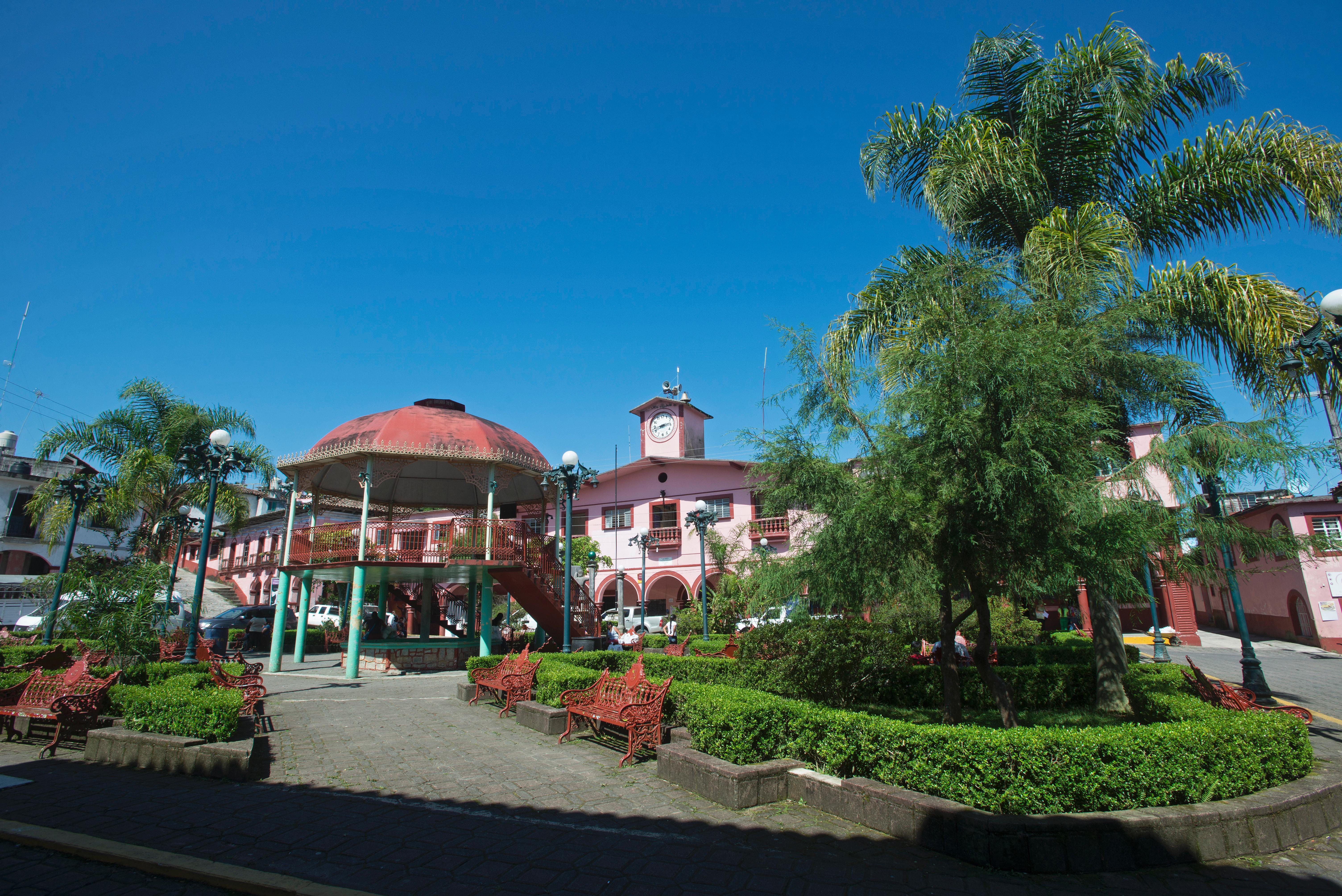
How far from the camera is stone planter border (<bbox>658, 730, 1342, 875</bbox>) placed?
15.1 ft

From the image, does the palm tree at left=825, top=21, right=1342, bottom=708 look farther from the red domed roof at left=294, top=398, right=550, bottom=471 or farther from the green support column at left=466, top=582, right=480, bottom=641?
the green support column at left=466, top=582, right=480, bottom=641

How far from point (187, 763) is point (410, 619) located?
27.2 metres

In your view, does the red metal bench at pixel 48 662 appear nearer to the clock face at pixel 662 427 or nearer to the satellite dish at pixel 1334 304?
the satellite dish at pixel 1334 304

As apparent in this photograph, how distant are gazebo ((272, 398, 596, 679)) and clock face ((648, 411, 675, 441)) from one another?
14.4m

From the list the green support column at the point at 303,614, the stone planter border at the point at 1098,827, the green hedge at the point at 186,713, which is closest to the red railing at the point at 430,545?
the green support column at the point at 303,614

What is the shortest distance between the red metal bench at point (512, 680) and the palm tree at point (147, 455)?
1413 centimetres

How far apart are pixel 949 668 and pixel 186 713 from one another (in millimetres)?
8287

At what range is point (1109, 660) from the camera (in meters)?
10.4

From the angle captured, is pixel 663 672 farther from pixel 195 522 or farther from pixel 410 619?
pixel 410 619

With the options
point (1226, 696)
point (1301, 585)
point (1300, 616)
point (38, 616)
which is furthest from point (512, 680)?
point (1300, 616)

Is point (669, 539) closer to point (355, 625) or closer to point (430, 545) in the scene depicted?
point (430, 545)

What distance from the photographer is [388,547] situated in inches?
677

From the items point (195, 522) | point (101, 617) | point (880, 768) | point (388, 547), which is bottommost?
point (880, 768)

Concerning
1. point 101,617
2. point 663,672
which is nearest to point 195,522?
point 101,617
